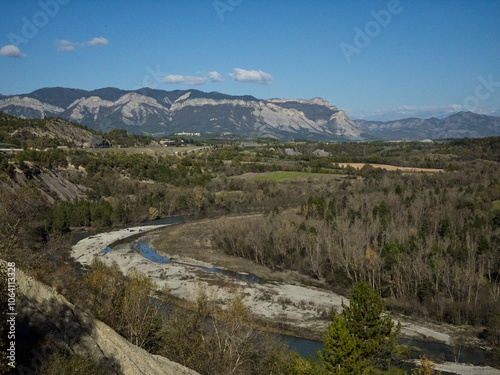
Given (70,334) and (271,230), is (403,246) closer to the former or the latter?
(271,230)

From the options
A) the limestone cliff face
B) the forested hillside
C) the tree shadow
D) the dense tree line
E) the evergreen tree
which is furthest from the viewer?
the dense tree line

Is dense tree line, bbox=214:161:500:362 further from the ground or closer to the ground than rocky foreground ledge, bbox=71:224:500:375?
further from the ground

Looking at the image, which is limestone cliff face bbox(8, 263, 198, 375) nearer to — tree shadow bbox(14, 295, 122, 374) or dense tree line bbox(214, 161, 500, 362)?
tree shadow bbox(14, 295, 122, 374)

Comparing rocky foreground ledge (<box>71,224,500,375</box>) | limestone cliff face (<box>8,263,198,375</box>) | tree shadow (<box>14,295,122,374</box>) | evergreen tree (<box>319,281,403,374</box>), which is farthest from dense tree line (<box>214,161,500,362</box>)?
tree shadow (<box>14,295,122,374</box>)

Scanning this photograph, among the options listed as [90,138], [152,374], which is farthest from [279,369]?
[90,138]

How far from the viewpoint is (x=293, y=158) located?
555 ft

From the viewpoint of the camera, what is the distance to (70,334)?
18.6 meters

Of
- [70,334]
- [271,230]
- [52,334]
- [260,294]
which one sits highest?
[52,334]

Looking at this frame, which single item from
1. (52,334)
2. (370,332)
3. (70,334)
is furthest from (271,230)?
(52,334)

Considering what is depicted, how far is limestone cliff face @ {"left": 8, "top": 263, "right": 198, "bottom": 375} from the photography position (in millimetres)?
17672

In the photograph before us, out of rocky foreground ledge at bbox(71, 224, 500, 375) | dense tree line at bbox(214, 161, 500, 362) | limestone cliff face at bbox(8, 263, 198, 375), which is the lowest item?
rocky foreground ledge at bbox(71, 224, 500, 375)

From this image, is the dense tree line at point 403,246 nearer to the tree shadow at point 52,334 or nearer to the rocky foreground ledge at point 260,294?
the rocky foreground ledge at point 260,294

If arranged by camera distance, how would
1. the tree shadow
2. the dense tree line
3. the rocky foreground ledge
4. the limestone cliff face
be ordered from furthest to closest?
the dense tree line
the rocky foreground ledge
the limestone cliff face
the tree shadow

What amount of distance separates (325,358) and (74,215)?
2608 inches
